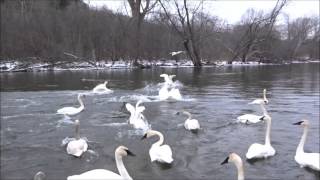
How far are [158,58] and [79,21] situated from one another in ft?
33.0

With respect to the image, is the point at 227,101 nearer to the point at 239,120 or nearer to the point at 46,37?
the point at 239,120

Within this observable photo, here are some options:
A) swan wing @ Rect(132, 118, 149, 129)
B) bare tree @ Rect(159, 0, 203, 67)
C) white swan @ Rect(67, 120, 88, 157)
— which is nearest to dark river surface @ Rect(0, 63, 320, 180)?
white swan @ Rect(67, 120, 88, 157)

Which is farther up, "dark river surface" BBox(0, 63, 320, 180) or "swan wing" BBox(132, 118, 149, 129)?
"swan wing" BBox(132, 118, 149, 129)

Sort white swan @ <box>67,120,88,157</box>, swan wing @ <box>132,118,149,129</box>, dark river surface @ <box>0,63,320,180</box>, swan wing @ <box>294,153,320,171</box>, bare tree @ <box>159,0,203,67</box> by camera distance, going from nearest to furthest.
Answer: swan wing @ <box>294,153,320,171</box>, dark river surface @ <box>0,63,320,180</box>, white swan @ <box>67,120,88,157</box>, swan wing @ <box>132,118,149,129</box>, bare tree @ <box>159,0,203,67</box>

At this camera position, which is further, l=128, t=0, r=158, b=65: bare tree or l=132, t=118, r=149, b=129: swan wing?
l=128, t=0, r=158, b=65: bare tree

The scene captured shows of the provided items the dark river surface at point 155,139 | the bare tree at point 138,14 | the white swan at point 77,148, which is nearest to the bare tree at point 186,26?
the bare tree at point 138,14

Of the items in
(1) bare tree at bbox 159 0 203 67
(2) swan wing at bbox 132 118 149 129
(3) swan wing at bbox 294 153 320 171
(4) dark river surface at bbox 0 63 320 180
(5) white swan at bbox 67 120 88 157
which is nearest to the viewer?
(3) swan wing at bbox 294 153 320 171

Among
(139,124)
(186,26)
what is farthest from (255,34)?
(139,124)

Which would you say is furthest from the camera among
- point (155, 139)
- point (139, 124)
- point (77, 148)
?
point (139, 124)

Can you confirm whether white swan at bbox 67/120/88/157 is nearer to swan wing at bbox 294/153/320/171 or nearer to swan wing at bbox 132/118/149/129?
swan wing at bbox 132/118/149/129

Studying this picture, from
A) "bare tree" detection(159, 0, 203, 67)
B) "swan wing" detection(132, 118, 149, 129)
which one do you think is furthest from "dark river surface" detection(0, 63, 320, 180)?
"bare tree" detection(159, 0, 203, 67)

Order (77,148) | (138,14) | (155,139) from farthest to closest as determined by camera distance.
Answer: (138,14)
(155,139)
(77,148)

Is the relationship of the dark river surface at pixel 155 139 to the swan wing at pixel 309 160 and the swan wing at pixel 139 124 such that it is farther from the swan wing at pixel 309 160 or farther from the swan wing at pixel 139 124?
the swan wing at pixel 139 124

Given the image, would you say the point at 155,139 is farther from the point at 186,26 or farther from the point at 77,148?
the point at 186,26
